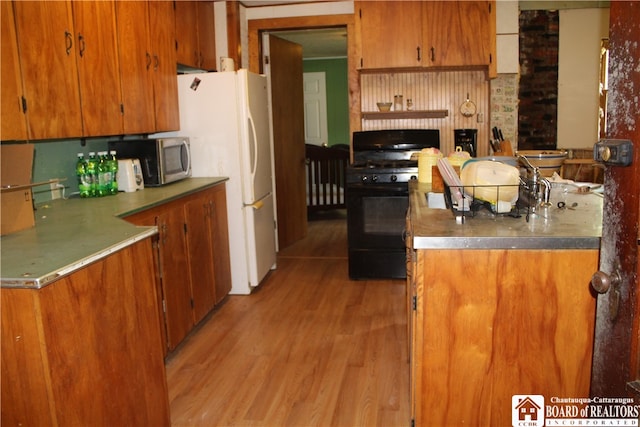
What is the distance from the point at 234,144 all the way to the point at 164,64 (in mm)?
670

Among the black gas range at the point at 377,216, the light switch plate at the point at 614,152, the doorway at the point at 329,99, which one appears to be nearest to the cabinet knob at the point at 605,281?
the light switch plate at the point at 614,152

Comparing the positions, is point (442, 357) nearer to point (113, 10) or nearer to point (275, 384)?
point (275, 384)

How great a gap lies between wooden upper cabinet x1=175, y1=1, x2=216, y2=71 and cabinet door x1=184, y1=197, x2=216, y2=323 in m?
1.15

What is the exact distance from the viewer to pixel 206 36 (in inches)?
164

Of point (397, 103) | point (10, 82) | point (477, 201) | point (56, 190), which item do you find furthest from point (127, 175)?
point (397, 103)

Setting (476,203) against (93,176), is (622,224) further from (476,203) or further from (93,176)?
(93,176)

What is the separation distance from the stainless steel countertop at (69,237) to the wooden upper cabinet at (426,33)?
2219mm

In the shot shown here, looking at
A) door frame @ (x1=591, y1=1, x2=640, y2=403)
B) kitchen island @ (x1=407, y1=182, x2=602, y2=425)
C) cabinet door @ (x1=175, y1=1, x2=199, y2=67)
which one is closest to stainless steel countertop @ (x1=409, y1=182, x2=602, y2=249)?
kitchen island @ (x1=407, y1=182, x2=602, y2=425)

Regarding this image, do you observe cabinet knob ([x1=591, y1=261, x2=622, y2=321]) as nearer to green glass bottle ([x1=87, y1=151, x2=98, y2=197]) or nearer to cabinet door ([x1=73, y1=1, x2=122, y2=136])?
cabinet door ([x1=73, y1=1, x2=122, y2=136])

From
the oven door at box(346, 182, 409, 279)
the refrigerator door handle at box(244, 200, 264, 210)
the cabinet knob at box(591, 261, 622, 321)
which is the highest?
the cabinet knob at box(591, 261, 622, 321)

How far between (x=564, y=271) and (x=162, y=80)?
2.74 meters

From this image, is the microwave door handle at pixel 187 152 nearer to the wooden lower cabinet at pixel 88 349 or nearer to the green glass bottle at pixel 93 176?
the green glass bottle at pixel 93 176

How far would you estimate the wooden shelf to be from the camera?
457 centimetres

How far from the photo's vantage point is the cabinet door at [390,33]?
4.23 meters
